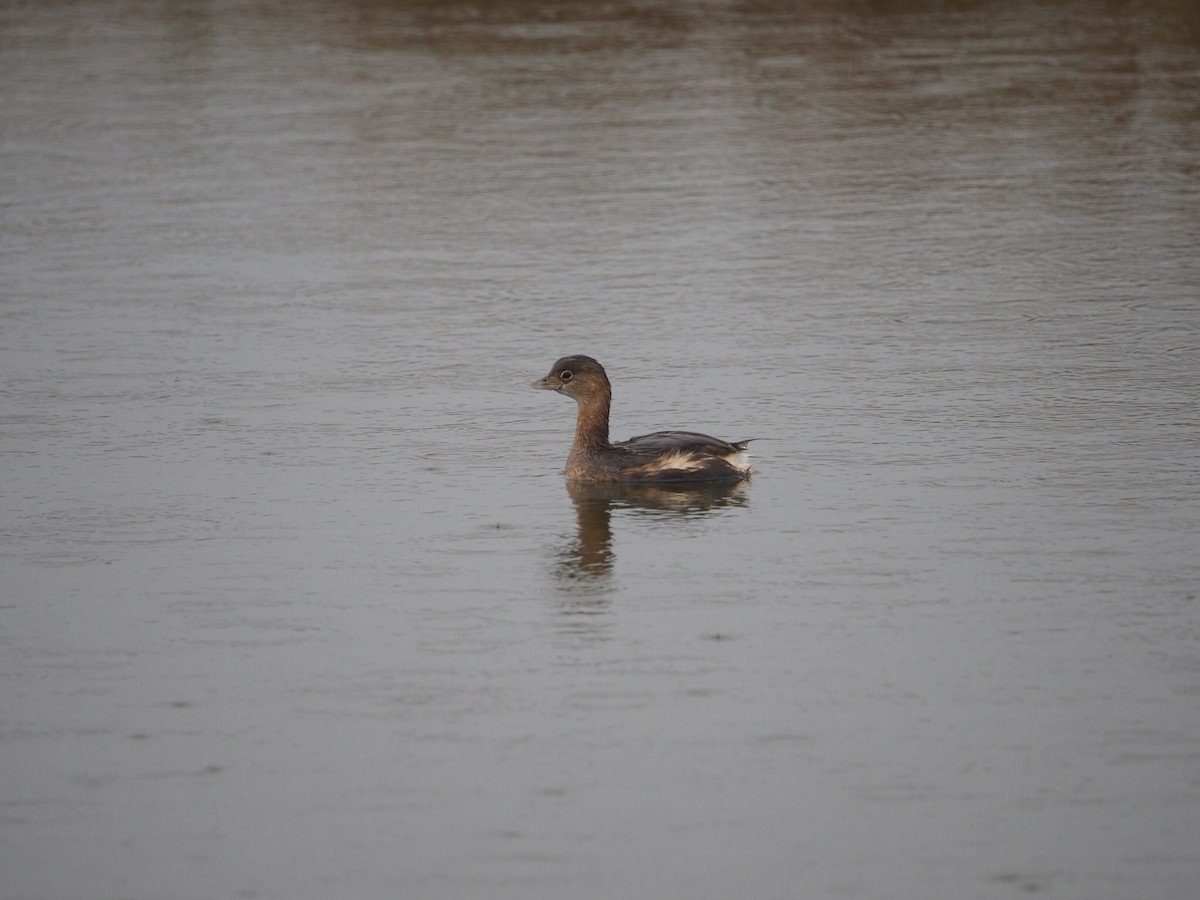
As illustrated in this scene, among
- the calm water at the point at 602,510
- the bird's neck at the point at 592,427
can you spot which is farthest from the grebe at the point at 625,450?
the calm water at the point at 602,510

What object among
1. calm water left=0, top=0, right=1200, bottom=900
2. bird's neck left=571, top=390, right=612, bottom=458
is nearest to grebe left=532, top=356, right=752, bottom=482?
bird's neck left=571, top=390, right=612, bottom=458

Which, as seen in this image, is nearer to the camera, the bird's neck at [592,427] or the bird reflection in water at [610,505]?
the bird reflection in water at [610,505]

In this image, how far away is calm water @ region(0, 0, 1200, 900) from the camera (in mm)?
7766

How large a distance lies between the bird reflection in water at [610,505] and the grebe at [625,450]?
68mm

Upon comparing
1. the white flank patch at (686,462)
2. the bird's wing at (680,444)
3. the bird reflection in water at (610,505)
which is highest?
the bird's wing at (680,444)

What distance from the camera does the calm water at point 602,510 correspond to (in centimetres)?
777

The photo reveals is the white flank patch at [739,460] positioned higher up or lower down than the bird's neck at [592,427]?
lower down

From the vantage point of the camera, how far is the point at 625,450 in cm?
1255

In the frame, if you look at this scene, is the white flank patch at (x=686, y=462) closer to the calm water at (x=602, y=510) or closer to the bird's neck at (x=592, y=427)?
the calm water at (x=602, y=510)

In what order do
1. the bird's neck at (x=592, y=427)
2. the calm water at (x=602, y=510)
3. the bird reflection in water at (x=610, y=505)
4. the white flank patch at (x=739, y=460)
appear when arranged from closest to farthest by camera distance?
the calm water at (x=602, y=510)
the bird reflection in water at (x=610, y=505)
the white flank patch at (x=739, y=460)
the bird's neck at (x=592, y=427)

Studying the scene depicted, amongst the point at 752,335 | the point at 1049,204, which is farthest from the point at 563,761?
the point at 1049,204

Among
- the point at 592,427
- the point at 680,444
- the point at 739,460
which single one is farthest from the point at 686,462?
the point at 592,427

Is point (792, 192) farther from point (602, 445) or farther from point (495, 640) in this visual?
point (495, 640)

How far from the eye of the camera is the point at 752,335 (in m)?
16.4
